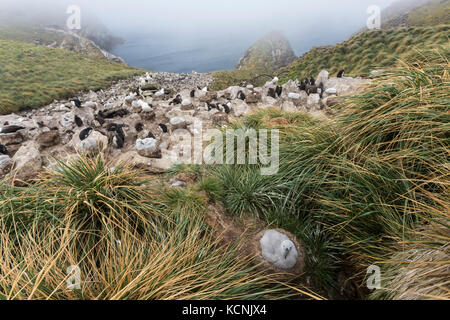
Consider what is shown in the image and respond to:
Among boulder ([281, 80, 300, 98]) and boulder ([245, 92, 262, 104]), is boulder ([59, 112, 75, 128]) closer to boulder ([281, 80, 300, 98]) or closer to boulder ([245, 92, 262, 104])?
boulder ([245, 92, 262, 104])

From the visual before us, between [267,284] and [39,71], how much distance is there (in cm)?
2659

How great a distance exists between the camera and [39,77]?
1781cm

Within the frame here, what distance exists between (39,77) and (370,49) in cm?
2492

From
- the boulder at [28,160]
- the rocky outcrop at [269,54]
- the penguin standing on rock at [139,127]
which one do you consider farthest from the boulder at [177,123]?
the rocky outcrop at [269,54]

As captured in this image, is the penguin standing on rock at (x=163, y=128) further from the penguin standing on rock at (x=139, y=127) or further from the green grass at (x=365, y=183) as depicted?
the green grass at (x=365, y=183)

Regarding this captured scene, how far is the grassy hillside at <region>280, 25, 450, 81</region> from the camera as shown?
808cm

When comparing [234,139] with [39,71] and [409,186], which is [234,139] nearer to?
[409,186]

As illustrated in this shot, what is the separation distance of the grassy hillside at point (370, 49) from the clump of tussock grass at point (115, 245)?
864cm

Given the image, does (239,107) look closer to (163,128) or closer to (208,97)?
(208,97)

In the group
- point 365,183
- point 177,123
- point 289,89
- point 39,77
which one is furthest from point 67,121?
point 39,77

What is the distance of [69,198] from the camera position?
164 cm

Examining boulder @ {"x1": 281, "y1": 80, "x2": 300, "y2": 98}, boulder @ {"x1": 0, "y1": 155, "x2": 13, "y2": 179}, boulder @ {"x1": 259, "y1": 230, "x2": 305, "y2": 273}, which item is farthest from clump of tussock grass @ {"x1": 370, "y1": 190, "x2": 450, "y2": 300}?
boulder @ {"x1": 281, "y1": 80, "x2": 300, "y2": 98}

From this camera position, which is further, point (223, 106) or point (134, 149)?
point (223, 106)
